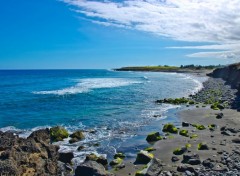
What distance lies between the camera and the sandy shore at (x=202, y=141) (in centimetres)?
2224

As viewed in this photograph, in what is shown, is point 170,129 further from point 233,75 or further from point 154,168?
point 233,75

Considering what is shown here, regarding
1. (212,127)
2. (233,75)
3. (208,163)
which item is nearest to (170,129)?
(212,127)

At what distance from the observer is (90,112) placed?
4728 cm

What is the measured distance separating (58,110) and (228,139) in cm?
2927

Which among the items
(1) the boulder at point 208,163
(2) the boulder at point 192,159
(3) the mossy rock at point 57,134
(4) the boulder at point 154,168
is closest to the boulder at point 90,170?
(4) the boulder at point 154,168

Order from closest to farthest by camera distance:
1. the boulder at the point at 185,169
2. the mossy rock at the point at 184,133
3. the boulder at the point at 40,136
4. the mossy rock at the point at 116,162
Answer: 1. the boulder at the point at 185,169
2. the boulder at the point at 40,136
3. the mossy rock at the point at 116,162
4. the mossy rock at the point at 184,133

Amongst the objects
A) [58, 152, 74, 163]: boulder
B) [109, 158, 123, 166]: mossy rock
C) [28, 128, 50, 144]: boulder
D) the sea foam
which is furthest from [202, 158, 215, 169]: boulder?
the sea foam

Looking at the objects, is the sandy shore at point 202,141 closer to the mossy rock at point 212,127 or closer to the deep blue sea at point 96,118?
the mossy rock at point 212,127

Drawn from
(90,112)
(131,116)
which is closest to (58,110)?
(90,112)

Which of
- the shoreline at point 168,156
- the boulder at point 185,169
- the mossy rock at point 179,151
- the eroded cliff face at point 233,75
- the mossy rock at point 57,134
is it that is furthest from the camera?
the eroded cliff face at point 233,75

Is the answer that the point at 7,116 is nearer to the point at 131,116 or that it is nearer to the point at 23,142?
the point at 131,116

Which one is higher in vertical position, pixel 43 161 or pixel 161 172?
pixel 43 161

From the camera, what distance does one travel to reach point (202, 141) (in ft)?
94.7

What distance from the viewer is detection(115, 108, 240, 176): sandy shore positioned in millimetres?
22241
